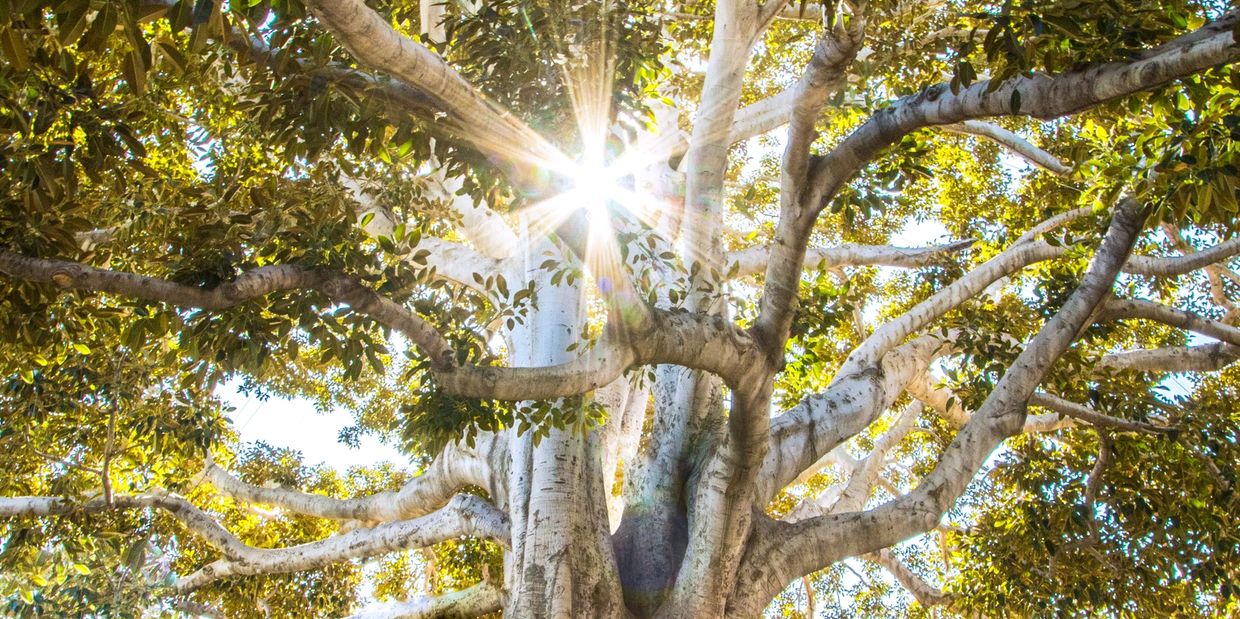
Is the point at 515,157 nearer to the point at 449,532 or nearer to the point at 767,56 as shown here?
the point at 449,532

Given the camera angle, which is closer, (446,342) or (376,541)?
(446,342)

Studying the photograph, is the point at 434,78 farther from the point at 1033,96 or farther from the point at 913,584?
the point at 913,584

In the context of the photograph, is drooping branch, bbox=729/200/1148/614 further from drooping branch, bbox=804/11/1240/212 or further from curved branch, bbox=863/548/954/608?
curved branch, bbox=863/548/954/608

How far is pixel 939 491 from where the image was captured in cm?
435

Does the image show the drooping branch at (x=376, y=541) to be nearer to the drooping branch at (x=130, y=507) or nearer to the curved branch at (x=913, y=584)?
the drooping branch at (x=130, y=507)

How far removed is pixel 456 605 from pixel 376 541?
69cm

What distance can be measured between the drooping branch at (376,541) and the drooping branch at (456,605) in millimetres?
340

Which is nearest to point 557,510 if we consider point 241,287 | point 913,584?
point 241,287

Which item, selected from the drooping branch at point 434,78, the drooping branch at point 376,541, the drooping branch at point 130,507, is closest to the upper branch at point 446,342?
the drooping branch at point 434,78

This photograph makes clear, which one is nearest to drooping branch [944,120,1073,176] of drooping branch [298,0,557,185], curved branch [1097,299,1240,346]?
curved branch [1097,299,1240,346]

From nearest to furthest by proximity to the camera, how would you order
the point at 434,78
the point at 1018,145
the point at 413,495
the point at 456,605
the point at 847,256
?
the point at 434,78 < the point at 456,605 < the point at 413,495 < the point at 1018,145 < the point at 847,256

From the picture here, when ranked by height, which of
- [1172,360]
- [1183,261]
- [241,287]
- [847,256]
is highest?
[847,256]

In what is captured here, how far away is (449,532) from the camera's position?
5234 millimetres

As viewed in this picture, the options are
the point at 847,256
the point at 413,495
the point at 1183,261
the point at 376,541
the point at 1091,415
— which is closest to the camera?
the point at 1091,415
